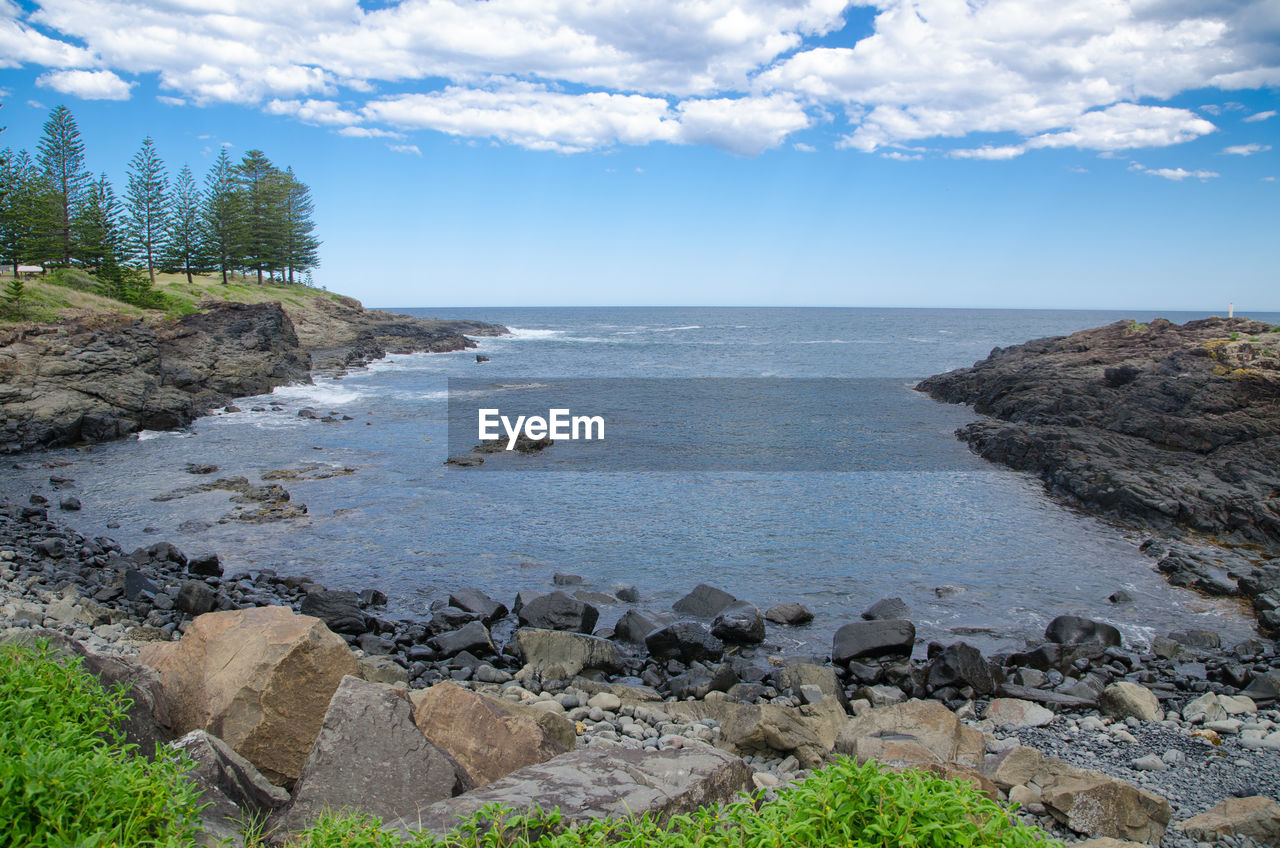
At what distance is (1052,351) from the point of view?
49375mm

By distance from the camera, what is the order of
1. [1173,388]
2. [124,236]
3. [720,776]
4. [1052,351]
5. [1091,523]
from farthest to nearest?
[124,236]
[1052,351]
[1173,388]
[1091,523]
[720,776]

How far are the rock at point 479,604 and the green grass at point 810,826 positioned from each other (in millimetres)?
11305

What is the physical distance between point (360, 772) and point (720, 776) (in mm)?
2883

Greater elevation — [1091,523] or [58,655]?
[58,655]

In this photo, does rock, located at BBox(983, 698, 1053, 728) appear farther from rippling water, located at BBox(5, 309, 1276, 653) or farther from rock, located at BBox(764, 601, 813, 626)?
rock, located at BBox(764, 601, 813, 626)

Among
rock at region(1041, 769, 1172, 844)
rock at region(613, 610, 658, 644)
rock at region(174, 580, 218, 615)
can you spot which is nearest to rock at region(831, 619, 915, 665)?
rock at region(613, 610, 658, 644)

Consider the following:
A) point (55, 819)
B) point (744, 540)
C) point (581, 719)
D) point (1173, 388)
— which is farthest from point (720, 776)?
point (1173, 388)

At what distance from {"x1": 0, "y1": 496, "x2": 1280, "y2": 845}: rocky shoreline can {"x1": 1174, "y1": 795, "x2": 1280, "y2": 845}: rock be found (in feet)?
0.50

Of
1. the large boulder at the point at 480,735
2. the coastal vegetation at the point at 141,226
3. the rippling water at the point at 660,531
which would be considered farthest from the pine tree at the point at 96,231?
the large boulder at the point at 480,735

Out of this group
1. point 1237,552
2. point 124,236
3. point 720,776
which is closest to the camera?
point 720,776

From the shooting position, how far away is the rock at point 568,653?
13641mm

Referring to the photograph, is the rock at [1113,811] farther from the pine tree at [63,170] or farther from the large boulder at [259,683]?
the pine tree at [63,170]

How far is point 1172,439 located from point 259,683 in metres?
31.5

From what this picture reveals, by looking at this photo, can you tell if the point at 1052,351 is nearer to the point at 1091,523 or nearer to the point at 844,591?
the point at 1091,523
